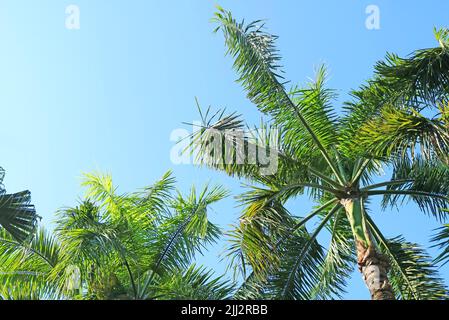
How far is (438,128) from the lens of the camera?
28.6 feet

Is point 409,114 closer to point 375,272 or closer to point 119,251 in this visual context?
point 375,272

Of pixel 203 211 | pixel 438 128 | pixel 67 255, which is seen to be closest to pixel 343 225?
pixel 203 211

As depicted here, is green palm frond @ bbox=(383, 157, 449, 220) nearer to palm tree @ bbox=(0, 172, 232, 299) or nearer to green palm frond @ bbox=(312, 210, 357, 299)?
green palm frond @ bbox=(312, 210, 357, 299)

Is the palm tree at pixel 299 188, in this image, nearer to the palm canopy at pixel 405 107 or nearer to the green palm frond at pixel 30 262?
the palm canopy at pixel 405 107

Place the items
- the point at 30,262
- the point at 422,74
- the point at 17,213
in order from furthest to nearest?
the point at 30,262
the point at 422,74
the point at 17,213

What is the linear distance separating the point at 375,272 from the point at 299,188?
124 inches

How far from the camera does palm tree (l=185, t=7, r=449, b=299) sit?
10484 millimetres

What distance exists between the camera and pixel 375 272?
9.23 m

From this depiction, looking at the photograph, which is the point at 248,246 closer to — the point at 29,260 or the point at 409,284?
the point at 409,284

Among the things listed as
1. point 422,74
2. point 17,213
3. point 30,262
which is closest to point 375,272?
point 422,74

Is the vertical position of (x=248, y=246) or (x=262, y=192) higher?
(x=262, y=192)

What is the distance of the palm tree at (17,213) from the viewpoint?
24.7ft

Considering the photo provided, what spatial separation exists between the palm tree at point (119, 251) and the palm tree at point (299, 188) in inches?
35.1
